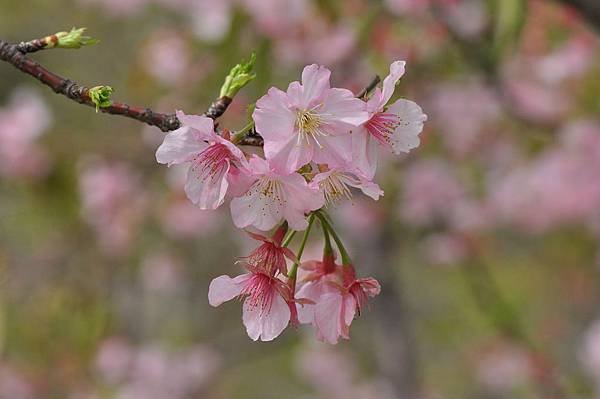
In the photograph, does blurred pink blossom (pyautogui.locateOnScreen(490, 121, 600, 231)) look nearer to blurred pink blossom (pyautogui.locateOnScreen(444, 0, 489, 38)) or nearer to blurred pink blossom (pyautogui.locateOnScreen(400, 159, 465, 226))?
blurred pink blossom (pyautogui.locateOnScreen(400, 159, 465, 226))

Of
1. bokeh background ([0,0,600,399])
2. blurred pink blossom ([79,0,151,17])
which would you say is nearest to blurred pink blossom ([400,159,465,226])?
bokeh background ([0,0,600,399])

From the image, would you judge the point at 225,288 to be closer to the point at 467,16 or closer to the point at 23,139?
the point at 467,16


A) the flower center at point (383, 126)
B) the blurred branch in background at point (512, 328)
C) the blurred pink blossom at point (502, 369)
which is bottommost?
the flower center at point (383, 126)

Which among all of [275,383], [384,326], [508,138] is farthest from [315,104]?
[275,383]

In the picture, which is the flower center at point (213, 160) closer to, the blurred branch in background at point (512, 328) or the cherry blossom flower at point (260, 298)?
the cherry blossom flower at point (260, 298)

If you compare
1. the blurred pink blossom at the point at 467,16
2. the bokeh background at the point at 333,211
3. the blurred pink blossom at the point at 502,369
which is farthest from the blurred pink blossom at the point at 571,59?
the blurred pink blossom at the point at 502,369
